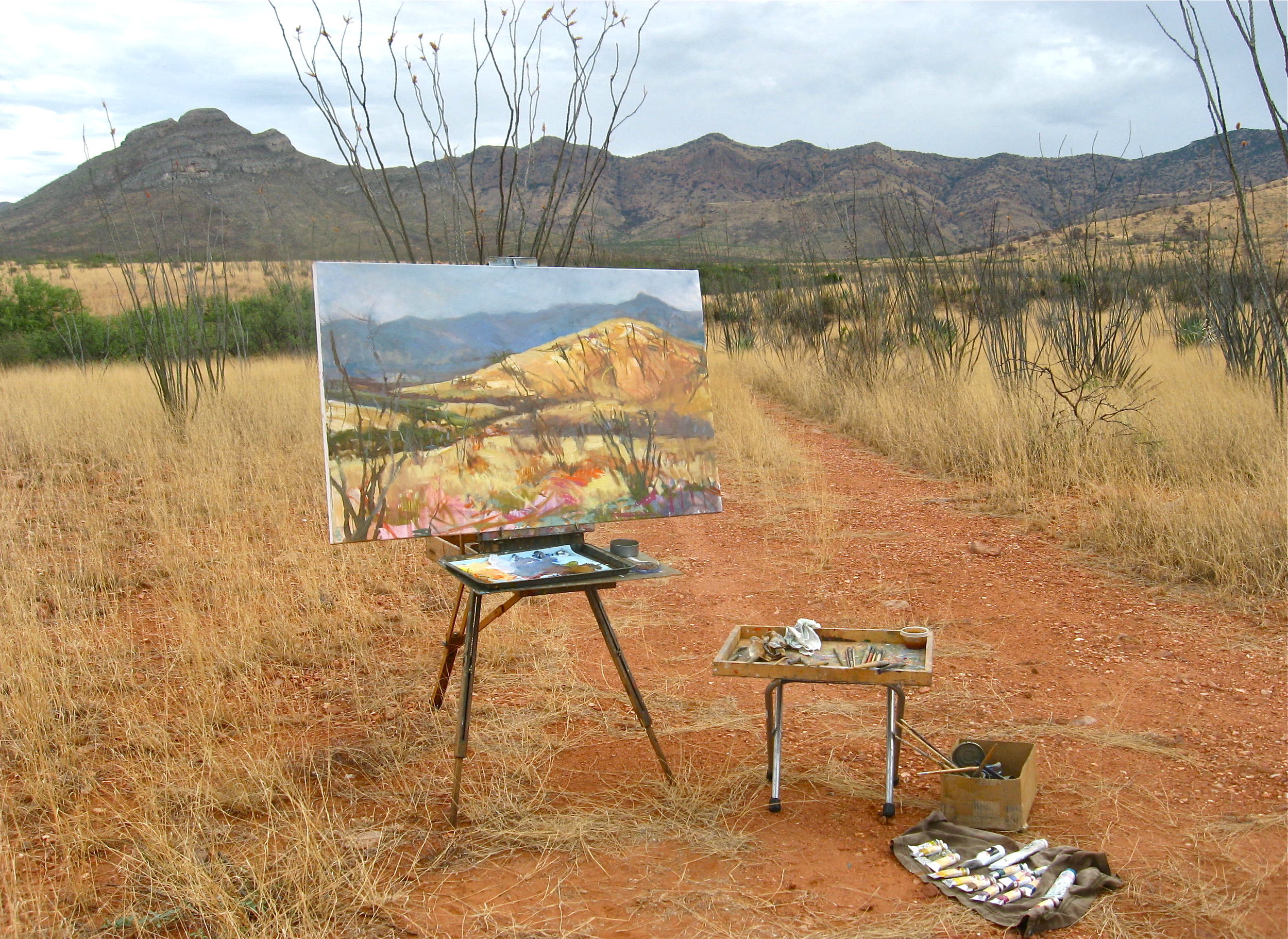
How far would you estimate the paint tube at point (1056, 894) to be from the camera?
230 cm

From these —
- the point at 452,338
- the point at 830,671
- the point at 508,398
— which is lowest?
the point at 830,671

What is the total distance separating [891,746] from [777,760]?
0.36 m

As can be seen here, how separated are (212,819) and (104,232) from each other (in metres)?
41.2

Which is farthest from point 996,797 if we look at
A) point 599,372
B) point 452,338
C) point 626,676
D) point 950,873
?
point 452,338

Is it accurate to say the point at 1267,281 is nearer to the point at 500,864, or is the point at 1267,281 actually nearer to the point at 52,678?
the point at 500,864

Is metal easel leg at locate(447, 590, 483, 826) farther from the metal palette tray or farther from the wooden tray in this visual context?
the wooden tray

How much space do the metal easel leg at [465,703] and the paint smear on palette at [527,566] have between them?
103 mm

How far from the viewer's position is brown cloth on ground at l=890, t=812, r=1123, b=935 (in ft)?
7.57

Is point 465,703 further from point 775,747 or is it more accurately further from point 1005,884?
point 1005,884

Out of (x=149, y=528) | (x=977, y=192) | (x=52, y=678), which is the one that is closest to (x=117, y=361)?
(x=149, y=528)

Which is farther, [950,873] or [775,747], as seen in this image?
[775,747]

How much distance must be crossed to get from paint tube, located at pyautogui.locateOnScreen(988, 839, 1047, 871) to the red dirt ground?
186 mm

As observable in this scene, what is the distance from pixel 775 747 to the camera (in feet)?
9.75

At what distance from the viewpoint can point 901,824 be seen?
9.48 ft
